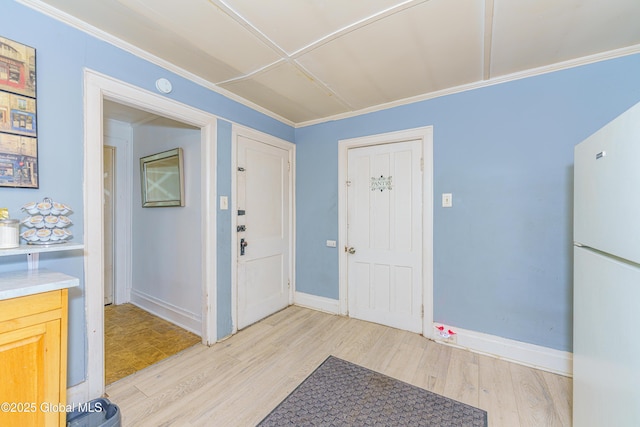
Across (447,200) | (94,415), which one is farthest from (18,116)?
(447,200)

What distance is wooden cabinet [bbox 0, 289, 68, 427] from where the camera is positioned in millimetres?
1043

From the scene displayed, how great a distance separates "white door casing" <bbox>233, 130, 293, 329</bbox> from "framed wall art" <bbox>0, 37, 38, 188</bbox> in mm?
1442

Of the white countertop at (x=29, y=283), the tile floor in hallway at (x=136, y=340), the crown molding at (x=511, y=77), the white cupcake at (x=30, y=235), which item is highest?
the crown molding at (x=511, y=77)

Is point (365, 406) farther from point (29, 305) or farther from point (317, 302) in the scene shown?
point (29, 305)

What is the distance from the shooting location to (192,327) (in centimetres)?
277

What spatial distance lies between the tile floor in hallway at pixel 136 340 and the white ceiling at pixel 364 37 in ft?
8.02

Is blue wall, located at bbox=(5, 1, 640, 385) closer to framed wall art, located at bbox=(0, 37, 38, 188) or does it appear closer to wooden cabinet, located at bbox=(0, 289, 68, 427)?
framed wall art, located at bbox=(0, 37, 38, 188)

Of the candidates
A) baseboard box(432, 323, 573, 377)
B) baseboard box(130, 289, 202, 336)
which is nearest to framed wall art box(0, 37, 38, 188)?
baseboard box(130, 289, 202, 336)

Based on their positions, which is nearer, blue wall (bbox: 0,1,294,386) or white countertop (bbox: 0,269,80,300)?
white countertop (bbox: 0,269,80,300)

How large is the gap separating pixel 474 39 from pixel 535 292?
201 centimetres

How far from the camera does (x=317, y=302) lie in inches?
129

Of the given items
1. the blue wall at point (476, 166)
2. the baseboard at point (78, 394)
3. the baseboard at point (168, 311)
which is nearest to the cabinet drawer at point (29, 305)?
the blue wall at point (476, 166)

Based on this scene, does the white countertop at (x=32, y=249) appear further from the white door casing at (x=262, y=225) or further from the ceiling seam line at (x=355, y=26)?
the ceiling seam line at (x=355, y=26)

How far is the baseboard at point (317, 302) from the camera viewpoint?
315cm
